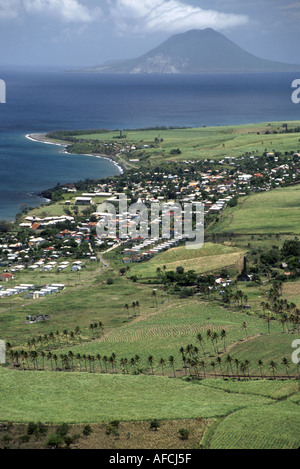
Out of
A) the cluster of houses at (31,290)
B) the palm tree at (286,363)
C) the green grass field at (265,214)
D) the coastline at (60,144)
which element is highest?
the coastline at (60,144)

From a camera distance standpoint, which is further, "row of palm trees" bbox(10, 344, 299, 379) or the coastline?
the coastline

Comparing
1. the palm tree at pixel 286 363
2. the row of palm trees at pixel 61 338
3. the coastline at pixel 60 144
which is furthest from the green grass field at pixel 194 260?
the coastline at pixel 60 144

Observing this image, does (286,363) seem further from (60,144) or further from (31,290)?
(60,144)

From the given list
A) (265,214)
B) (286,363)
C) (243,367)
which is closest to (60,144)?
(265,214)

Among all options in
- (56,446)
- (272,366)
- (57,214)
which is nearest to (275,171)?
(57,214)

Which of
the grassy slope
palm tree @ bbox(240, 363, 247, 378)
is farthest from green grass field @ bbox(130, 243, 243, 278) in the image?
the grassy slope

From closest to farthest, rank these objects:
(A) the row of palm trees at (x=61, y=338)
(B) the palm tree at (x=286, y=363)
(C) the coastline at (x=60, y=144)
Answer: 1. (B) the palm tree at (x=286, y=363)
2. (A) the row of palm trees at (x=61, y=338)
3. (C) the coastline at (x=60, y=144)

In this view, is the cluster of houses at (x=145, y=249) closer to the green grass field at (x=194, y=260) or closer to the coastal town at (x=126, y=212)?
the coastal town at (x=126, y=212)

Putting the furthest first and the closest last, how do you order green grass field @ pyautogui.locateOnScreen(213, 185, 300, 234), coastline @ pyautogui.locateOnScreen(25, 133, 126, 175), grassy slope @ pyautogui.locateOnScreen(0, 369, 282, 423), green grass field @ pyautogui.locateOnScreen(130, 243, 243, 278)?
coastline @ pyautogui.locateOnScreen(25, 133, 126, 175) → green grass field @ pyautogui.locateOnScreen(213, 185, 300, 234) → green grass field @ pyautogui.locateOnScreen(130, 243, 243, 278) → grassy slope @ pyautogui.locateOnScreen(0, 369, 282, 423)

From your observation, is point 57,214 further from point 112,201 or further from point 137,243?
point 137,243

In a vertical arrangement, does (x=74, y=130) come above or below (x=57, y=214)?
above

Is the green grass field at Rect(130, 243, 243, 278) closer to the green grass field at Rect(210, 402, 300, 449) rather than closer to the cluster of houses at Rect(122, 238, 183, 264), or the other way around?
the cluster of houses at Rect(122, 238, 183, 264)
